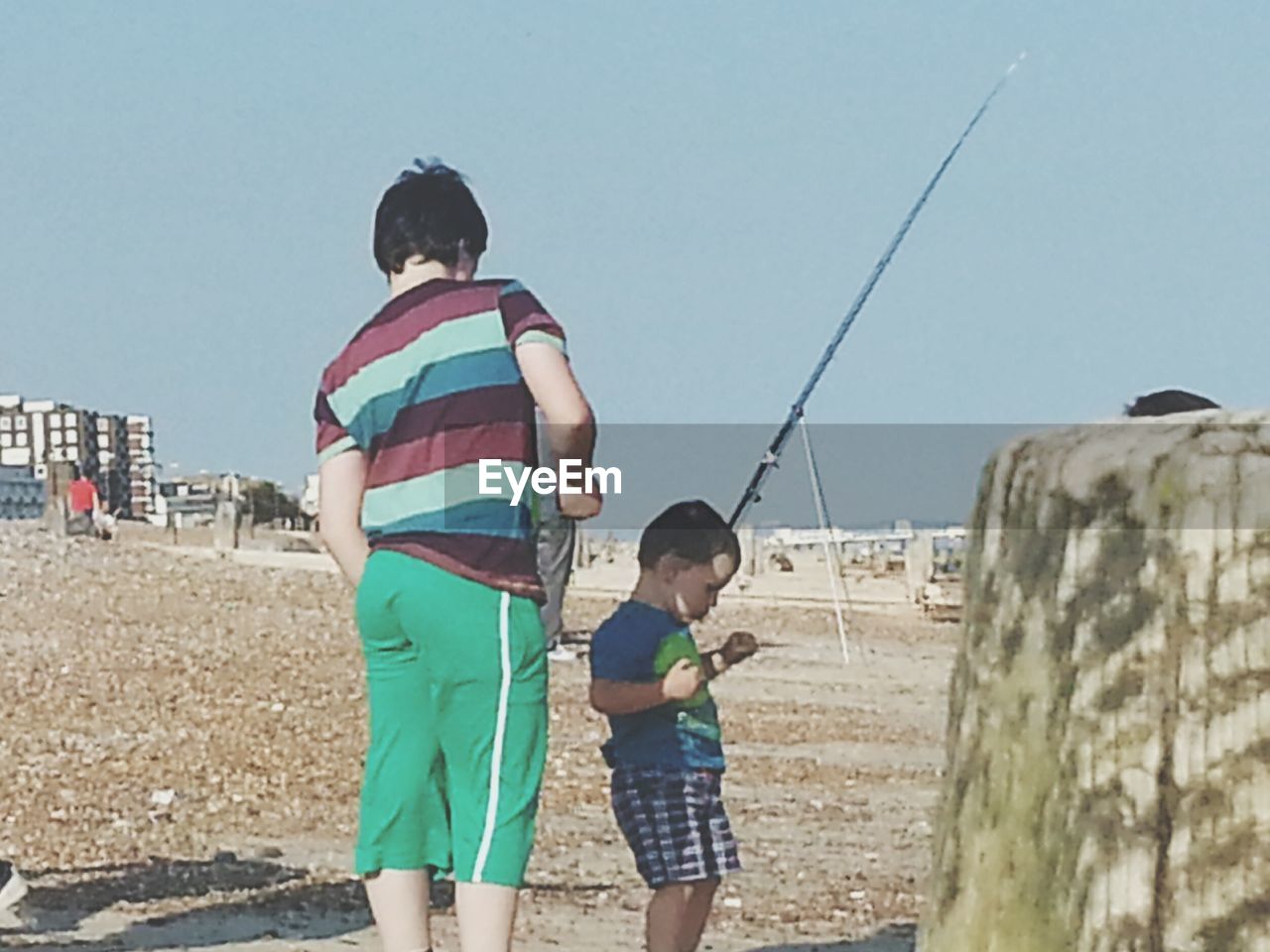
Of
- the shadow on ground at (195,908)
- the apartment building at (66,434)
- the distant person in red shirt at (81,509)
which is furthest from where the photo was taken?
the apartment building at (66,434)

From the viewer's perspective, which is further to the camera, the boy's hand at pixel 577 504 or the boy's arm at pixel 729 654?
the boy's arm at pixel 729 654

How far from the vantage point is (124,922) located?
6316 mm

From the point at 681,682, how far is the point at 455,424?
91 centimetres

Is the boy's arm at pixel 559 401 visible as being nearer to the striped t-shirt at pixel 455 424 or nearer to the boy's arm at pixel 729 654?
the striped t-shirt at pixel 455 424

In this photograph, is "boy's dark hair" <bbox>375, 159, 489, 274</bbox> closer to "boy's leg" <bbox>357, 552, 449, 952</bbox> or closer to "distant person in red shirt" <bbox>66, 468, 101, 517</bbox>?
"boy's leg" <bbox>357, 552, 449, 952</bbox>

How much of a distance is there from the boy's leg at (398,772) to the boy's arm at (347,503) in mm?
99

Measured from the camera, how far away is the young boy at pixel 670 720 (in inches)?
185

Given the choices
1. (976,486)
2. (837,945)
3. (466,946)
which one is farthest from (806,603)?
(976,486)

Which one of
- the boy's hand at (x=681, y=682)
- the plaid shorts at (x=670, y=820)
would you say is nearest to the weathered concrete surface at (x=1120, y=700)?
the boy's hand at (x=681, y=682)

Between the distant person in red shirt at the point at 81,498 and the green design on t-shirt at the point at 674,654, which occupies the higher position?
the distant person in red shirt at the point at 81,498

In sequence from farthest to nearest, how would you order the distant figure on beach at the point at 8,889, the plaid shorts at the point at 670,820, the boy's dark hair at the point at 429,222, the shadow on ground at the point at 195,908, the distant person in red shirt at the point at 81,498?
the distant person in red shirt at the point at 81,498 → the distant figure on beach at the point at 8,889 → the shadow on ground at the point at 195,908 → the plaid shorts at the point at 670,820 → the boy's dark hair at the point at 429,222

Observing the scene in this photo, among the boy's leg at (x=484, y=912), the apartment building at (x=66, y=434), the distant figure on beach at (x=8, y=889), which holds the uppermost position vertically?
the apartment building at (x=66, y=434)

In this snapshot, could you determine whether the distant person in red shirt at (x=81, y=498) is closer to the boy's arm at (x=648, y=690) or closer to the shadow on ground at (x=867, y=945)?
the shadow on ground at (x=867, y=945)

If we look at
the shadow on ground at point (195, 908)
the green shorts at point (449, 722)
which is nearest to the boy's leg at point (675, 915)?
the green shorts at point (449, 722)
